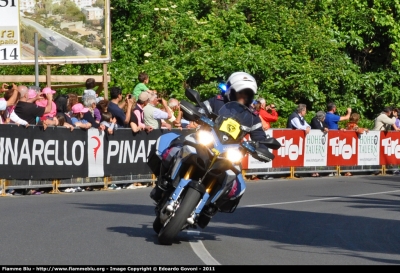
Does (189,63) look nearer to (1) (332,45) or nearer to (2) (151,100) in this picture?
(1) (332,45)

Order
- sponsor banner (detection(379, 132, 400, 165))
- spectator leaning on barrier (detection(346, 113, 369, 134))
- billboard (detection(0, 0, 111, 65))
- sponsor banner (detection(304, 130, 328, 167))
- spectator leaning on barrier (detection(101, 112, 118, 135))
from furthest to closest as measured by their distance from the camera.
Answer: sponsor banner (detection(379, 132, 400, 165)) → spectator leaning on barrier (detection(346, 113, 369, 134)) → sponsor banner (detection(304, 130, 328, 167)) → billboard (detection(0, 0, 111, 65)) → spectator leaning on barrier (detection(101, 112, 118, 135))

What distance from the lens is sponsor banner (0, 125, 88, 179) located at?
16.4 metres

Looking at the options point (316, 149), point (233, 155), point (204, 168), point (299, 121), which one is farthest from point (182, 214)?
point (316, 149)

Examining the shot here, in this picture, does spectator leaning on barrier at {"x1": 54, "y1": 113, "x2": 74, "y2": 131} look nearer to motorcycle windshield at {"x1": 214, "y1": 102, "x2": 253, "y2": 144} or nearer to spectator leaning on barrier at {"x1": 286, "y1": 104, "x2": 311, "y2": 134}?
motorcycle windshield at {"x1": 214, "y1": 102, "x2": 253, "y2": 144}

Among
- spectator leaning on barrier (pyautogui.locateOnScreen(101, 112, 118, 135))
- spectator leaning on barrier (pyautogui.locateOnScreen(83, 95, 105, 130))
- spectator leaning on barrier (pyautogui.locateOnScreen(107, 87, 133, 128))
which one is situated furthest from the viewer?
spectator leaning on barrier (pyautogui.locateOnScreen(107, 87, 133, 128))

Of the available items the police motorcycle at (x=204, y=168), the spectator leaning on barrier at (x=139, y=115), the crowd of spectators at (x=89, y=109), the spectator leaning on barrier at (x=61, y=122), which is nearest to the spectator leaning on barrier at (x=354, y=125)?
the crowd of spectators at (x=89, y=109)

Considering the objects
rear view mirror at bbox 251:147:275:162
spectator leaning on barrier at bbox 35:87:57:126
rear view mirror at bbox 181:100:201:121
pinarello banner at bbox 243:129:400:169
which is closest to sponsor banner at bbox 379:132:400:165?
pinarello banner at bbox 243:129:400:169

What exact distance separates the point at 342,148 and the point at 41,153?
10.9 m

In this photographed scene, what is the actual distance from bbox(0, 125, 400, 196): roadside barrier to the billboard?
4.81 metres

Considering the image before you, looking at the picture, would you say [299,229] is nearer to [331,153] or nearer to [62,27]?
[331,153]

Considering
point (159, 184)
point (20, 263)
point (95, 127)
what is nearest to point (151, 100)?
point (95, 127)

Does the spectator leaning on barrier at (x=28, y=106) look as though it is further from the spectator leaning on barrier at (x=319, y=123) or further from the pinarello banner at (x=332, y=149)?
the spectator leaning on barrier at (x=319, y=123)

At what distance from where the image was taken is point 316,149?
81.4 feet

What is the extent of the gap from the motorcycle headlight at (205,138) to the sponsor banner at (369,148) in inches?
670
